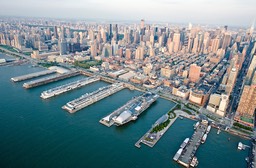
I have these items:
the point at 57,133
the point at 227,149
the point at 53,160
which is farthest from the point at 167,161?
the point at 57,133

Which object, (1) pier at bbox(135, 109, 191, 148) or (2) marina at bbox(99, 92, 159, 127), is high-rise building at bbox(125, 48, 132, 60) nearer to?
(2) marina at bbox(99, 92, 159, 127)

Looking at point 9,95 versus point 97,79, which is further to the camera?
point 97,79

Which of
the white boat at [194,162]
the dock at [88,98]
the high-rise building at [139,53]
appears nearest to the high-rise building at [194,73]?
the dock at [88,98]

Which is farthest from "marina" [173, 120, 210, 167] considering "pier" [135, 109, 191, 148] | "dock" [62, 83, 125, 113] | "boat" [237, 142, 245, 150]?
"dock" [62, 83, 125, 113]

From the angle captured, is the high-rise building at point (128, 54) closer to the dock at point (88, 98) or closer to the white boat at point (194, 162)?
the dock at point (88, 98)

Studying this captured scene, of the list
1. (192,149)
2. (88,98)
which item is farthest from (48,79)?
(192,149)

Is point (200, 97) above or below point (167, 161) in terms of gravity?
above

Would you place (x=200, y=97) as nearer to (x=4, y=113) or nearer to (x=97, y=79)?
(x=97, y=79)
